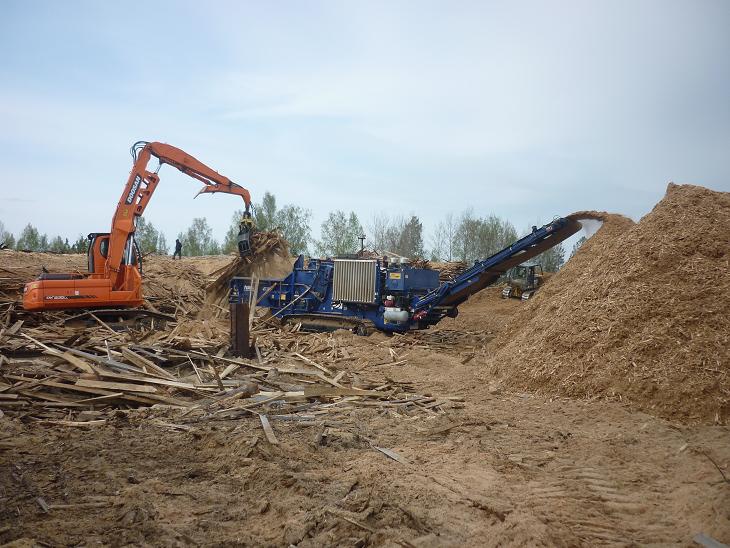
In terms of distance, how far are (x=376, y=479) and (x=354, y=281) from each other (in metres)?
11.6

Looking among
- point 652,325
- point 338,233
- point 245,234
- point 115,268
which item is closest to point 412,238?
point 338,233

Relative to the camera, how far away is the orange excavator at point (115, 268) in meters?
13.4

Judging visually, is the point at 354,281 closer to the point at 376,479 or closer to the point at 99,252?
the point at 99,252

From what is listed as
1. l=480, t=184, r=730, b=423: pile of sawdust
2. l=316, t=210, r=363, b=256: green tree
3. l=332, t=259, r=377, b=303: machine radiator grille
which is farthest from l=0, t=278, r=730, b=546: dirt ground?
l=316, t=210, r=363, b=256: green tree

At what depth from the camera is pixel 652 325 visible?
7.74 m

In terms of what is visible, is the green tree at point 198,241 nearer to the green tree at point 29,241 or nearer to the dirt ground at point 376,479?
the green tree at point 29,241

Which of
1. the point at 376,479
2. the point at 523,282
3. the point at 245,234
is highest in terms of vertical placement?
the point at 245,234

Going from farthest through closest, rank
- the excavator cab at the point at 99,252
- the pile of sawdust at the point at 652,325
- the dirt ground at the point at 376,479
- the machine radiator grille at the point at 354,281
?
the machine radiator grille at the point at 354,281, the excavator cab at the point at 99,252, the pile of sawdust at the point at 652,325, the dirt ground at the point at 376,479

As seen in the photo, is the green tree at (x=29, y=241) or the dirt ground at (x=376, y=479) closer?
the dirt ground at (x=376, y=479)

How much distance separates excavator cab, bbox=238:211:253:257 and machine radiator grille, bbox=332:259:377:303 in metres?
3.41

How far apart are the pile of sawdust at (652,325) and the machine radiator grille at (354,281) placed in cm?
644

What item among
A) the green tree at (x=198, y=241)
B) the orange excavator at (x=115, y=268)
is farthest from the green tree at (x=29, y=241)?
the orange excavator at (x=115, y=268)

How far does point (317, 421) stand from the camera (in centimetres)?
689

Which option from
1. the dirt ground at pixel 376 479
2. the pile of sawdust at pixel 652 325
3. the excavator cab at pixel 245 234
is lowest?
the dirt ground at pixel 376 479
